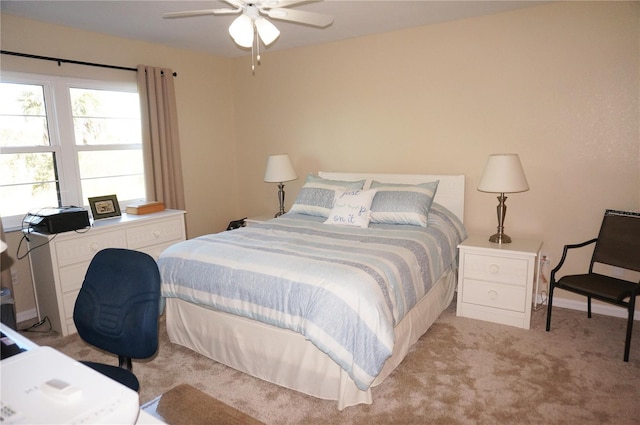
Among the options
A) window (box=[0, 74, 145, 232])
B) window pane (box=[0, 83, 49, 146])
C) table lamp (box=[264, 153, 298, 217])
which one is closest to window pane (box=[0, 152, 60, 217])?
window (box=[0, 74, 145, 232])

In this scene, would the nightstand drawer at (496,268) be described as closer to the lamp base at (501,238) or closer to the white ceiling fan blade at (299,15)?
the lamp base at (501,238)

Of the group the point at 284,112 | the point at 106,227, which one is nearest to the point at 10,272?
the point at 106,227

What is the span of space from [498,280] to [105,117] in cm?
373

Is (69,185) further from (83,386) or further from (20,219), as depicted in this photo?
(83,386)

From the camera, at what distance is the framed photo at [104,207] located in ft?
11.3

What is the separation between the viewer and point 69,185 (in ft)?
11.6

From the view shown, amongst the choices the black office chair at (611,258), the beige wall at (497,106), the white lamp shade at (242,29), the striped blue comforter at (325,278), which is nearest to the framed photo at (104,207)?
the striped blue comforter at (325,278)

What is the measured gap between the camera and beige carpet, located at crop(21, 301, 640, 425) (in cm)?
203

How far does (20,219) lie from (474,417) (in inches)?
141

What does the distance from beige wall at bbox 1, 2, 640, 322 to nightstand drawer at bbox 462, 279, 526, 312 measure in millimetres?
637

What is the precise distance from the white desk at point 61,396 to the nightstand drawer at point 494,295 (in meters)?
2.67

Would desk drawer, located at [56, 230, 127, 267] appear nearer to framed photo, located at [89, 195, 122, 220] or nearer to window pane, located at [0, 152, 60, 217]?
framed photo, located at [89, 195, 122, 220]

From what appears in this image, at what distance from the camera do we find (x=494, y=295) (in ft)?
9.98

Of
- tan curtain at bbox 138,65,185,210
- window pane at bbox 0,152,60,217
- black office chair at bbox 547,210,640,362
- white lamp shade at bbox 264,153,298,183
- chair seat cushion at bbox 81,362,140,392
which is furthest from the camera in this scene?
white lamp shade at bbox 264,153,298,183
